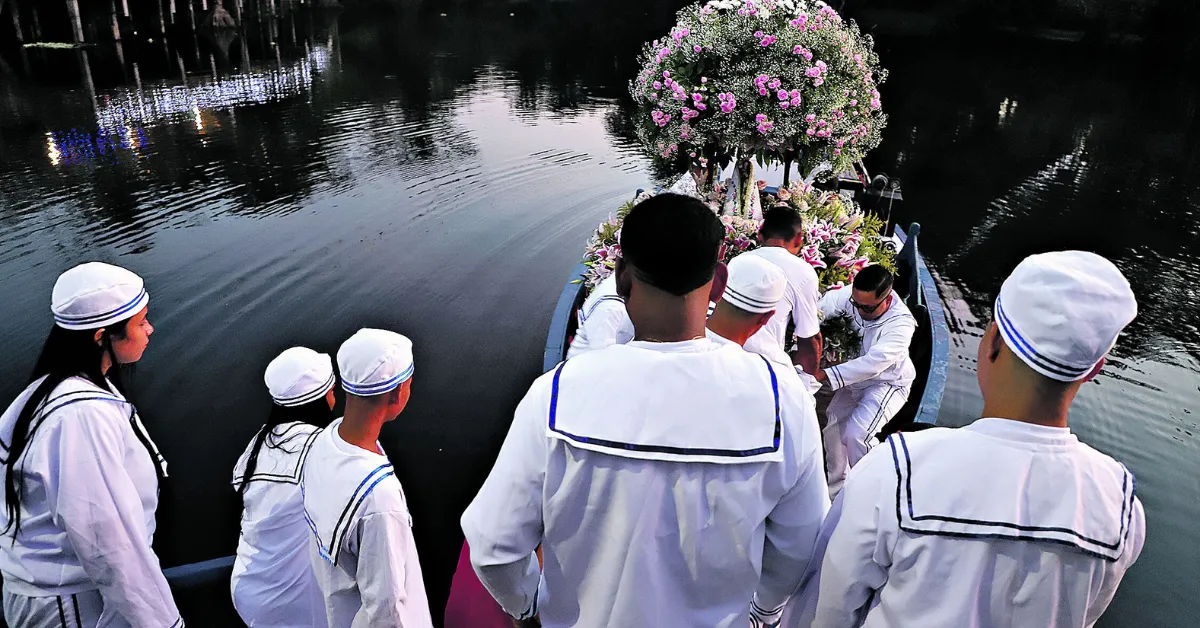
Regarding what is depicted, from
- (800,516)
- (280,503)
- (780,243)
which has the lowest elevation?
(280,503)

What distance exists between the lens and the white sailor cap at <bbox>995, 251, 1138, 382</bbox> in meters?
1.59

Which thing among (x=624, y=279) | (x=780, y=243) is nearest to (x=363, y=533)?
(x=624, y=279)

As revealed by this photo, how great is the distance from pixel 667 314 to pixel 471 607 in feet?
5.72

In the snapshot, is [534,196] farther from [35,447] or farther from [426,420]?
[35,447]

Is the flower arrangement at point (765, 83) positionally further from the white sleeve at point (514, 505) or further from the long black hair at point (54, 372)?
the long black hair at point (54, 372)

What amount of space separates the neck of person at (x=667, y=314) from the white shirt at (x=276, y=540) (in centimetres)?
159

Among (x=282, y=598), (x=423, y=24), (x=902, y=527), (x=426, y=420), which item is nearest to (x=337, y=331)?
(x=426, y=420)

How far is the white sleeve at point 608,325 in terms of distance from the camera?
147 inches

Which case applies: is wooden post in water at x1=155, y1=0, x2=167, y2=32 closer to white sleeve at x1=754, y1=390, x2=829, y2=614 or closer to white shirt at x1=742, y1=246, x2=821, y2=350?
white shirt at x1=742, y1=246, x2=821, y2=350

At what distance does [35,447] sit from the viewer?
2.21 metres

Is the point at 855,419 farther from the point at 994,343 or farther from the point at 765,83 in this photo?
the point at 994,343

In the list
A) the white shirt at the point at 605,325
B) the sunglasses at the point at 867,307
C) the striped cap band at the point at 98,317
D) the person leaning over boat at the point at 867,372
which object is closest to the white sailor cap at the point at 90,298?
the striped cap band at the point at 98,317

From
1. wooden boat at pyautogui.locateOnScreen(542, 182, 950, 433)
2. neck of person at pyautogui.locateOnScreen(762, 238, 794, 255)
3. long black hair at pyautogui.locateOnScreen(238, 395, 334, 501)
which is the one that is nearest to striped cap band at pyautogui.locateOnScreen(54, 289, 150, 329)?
long black hair at pyautogui.locateOnScreen(238, 395, 334, 501)

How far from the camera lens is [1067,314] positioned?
1.59 meters
